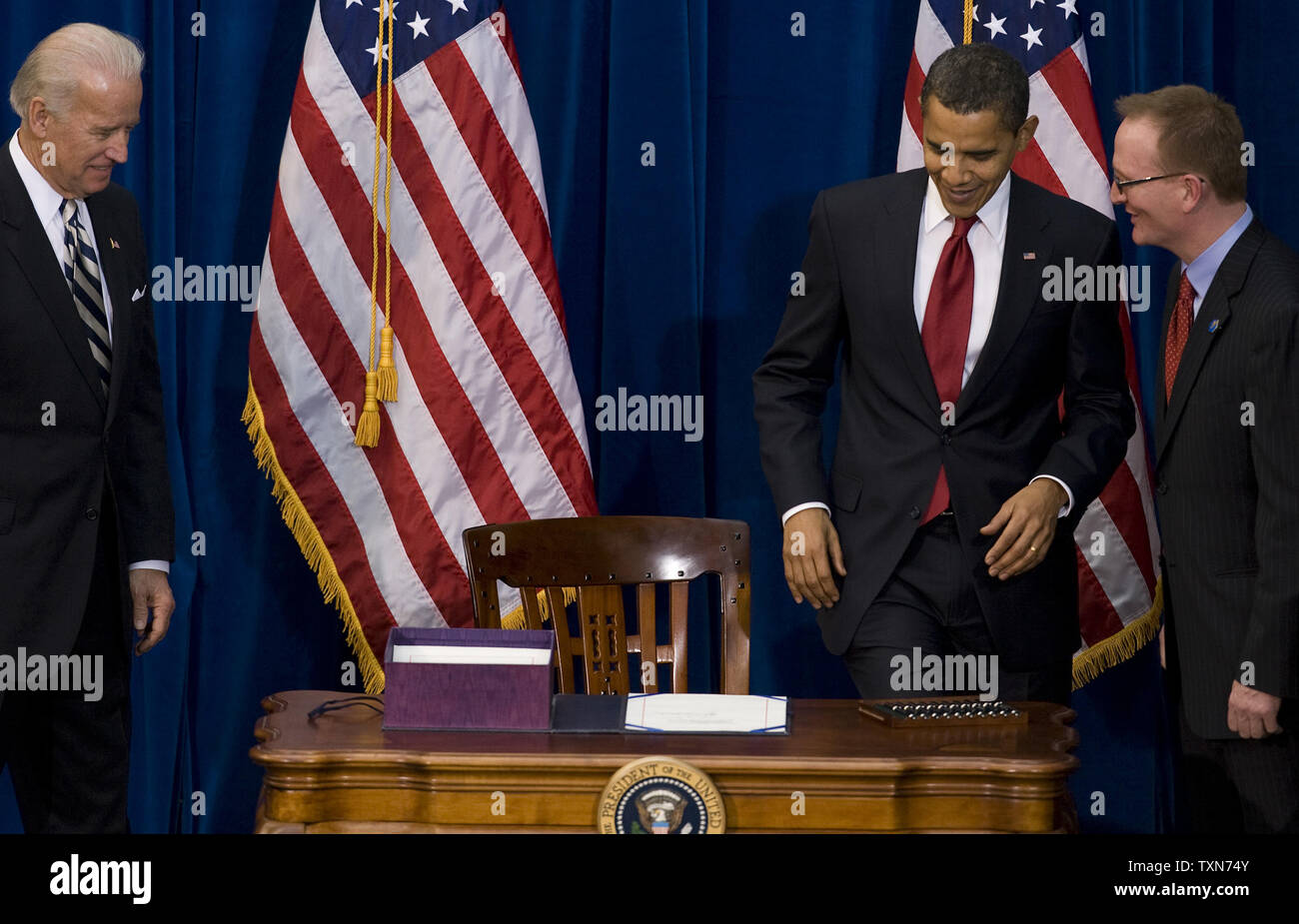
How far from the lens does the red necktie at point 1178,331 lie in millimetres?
3021

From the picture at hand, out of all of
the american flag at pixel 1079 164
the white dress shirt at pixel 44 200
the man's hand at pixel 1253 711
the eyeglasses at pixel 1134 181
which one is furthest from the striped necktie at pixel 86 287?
the man's hand at pixel 1253 711

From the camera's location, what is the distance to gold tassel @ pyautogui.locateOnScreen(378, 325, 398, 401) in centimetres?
363

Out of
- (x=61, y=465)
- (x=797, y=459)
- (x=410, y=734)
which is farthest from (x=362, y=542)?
(x=410, y=734)

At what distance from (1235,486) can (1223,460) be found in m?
0.06

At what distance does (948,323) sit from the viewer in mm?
3020

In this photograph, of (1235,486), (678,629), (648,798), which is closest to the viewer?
(648,798)

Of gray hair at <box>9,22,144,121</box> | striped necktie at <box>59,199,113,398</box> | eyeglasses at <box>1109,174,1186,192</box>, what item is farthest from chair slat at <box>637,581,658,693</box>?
gray hair at <box>9,22,144,121</box>

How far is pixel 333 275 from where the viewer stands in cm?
369

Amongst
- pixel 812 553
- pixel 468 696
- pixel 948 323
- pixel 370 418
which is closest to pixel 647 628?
pixel 812 553

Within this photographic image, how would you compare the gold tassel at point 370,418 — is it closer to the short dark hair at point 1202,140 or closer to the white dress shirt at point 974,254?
the white dress shirt at point 974,254

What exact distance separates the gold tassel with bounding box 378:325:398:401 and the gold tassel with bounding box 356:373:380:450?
0.05ft

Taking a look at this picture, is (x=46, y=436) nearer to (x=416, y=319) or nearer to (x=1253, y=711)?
(x=416, y=319)

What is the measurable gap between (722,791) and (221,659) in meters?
2.31

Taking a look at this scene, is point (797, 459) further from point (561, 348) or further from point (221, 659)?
point (221, 659)
